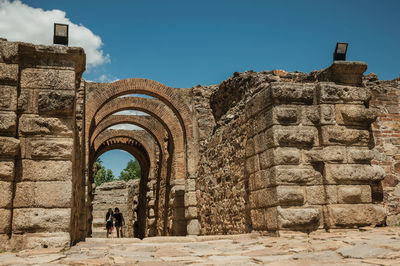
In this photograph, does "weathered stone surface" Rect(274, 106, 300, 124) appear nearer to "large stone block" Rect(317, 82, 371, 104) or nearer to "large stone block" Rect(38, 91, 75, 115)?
"large stone block" Rect(317, 82, 371, 104)

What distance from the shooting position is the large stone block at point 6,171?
449 cm

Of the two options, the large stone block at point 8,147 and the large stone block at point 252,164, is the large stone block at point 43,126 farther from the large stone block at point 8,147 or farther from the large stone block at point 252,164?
the large stone block at point 252,164

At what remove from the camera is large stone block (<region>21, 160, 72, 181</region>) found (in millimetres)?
4629

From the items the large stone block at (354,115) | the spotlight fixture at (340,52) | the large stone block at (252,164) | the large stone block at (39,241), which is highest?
the spotlight fixture at (340,52)

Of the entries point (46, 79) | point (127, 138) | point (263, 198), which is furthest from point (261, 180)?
point (127, 138)

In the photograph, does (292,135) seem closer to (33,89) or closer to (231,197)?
(231,197)

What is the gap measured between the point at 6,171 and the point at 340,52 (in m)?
5.08

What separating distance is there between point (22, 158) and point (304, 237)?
3.70 m

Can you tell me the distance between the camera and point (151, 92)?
12.4 meters

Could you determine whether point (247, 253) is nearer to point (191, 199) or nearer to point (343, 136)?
point (343, 136)

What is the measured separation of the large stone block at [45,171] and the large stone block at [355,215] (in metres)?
3.54

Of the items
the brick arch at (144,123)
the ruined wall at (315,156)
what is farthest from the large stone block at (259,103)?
the brick arch at (144,123)

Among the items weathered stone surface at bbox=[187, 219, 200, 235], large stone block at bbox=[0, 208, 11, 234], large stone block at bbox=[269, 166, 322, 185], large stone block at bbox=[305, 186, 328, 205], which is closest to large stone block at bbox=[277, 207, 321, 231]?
large stone block at bbox=[305, 186, 328, 205]

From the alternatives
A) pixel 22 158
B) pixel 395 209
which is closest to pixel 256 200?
pixel 395 209
